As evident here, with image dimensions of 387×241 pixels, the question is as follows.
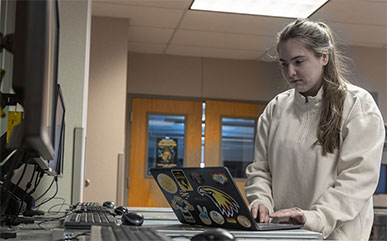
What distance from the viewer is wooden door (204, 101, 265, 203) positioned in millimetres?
→ 5898

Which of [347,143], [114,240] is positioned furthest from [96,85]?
[114,240]

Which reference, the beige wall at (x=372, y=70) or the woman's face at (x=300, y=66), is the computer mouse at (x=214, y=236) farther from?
the beige wall at (x=372, y=70)

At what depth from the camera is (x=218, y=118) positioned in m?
5.99

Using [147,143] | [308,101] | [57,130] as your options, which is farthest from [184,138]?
[308,101]

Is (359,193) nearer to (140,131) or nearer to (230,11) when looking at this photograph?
→ (230,11)

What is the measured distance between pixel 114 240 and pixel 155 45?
4787 mm

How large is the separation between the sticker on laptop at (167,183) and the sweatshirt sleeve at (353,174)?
1.27ft

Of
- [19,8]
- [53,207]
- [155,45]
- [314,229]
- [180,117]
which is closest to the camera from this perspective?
[19,8]

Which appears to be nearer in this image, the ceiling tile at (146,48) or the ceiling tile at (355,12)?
the ceiling tile at (355,12)

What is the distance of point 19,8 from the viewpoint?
732mm

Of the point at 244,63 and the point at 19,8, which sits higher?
the point at 244,63

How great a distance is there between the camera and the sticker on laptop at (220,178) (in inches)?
45.8

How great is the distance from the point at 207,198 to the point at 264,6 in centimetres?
324

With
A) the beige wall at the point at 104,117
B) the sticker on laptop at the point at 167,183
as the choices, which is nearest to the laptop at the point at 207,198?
the sticker on laptop at the point at 167,183
